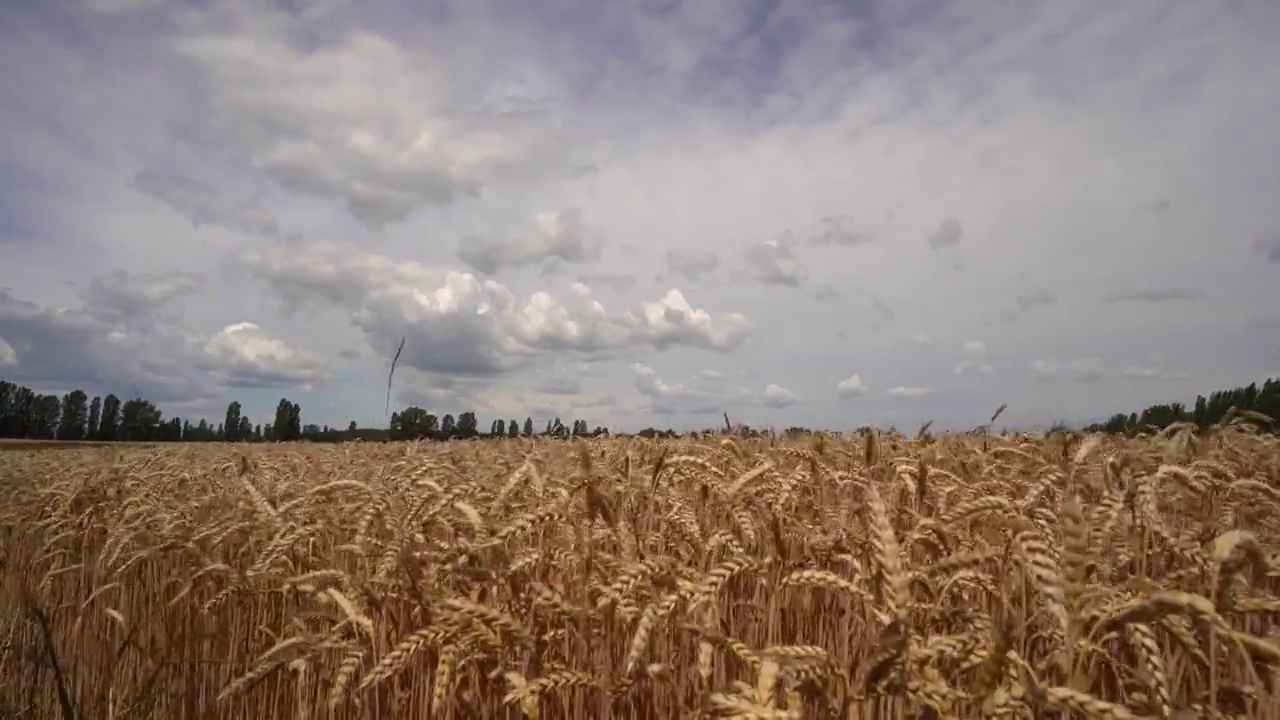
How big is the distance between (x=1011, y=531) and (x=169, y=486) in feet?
26.3

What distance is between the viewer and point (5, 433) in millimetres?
92438

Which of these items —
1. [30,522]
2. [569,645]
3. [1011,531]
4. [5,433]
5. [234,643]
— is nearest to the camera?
[1011,531]

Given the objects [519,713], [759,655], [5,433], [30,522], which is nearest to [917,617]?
[759,655]

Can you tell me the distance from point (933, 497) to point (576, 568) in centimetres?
239

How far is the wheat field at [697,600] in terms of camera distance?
1.78m

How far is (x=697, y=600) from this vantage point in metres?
2.27

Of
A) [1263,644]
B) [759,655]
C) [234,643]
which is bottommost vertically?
[234,643]

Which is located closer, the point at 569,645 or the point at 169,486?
the point at 569,645

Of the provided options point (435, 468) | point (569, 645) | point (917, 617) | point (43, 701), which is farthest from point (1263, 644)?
point (43, 701)

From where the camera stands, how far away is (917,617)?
3055mm

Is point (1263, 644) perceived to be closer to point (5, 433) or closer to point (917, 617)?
point (917, 617)

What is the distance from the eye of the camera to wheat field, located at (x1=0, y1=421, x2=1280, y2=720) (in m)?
1.78

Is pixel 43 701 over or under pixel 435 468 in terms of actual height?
under

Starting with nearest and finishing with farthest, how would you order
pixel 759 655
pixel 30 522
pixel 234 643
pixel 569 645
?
pixel 759 655, pixel 569 645, pixel 234 643, pixel 30 522
